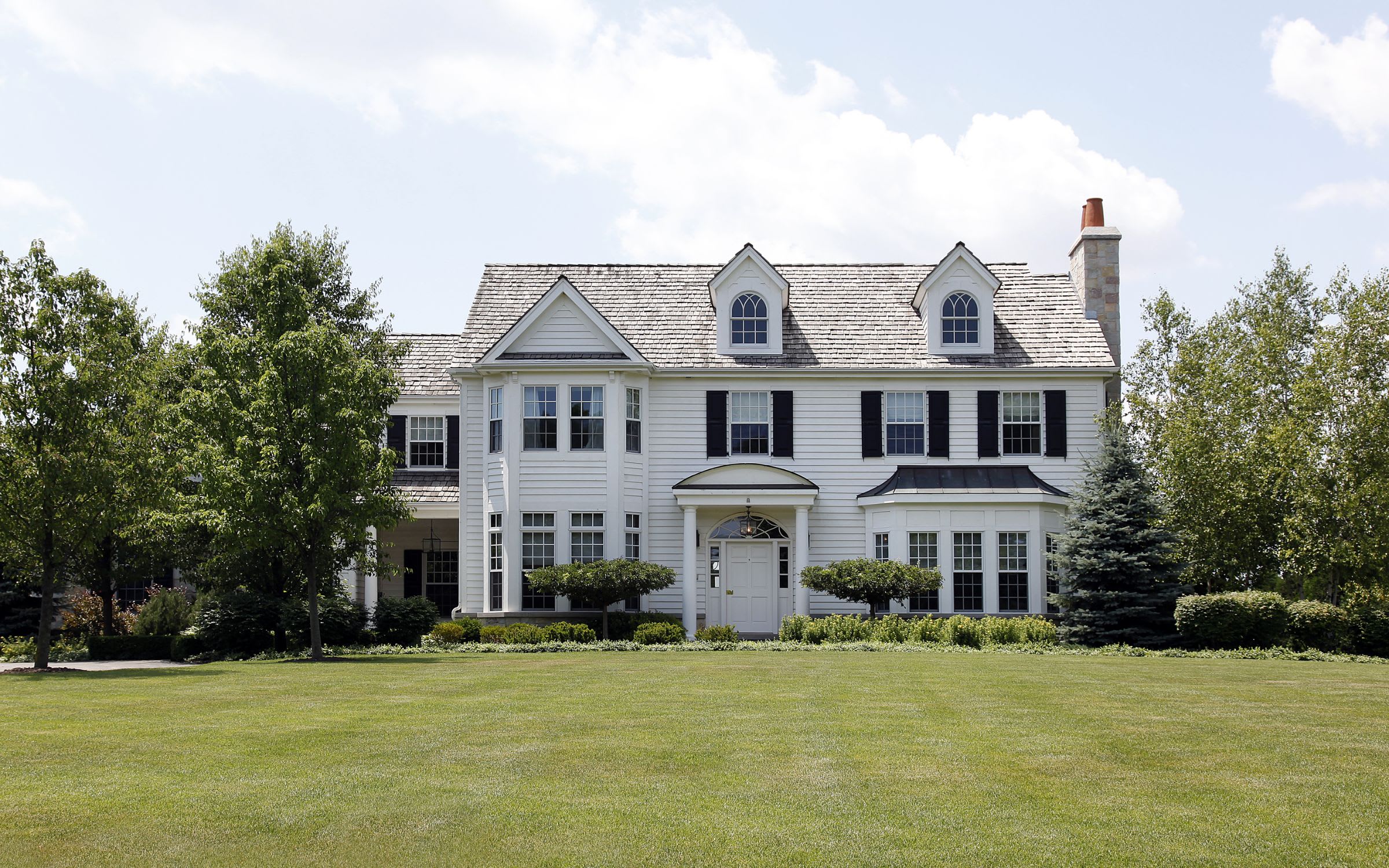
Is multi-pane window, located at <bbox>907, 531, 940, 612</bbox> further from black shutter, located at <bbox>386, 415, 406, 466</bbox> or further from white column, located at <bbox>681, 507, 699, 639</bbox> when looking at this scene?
black shutter, located at <bbox>386, 415, 406, 466</bbox>

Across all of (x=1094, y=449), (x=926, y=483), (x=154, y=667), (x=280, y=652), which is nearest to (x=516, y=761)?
(x=154, y=667)

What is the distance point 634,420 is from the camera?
29.1 m

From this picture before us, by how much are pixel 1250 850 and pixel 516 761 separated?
228 inches

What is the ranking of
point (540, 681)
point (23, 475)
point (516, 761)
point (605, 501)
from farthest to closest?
point (605, 501) < point (23, 475) < point (540, 681) < point (516, 761)

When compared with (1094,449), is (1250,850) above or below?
below

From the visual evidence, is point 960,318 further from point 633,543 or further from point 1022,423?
point 633,543

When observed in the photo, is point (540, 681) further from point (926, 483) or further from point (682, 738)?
point (926, 483)

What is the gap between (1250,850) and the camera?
7977mm

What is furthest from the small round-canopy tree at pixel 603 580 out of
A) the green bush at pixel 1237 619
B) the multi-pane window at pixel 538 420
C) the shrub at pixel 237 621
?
the green bush at pixel 1237 619

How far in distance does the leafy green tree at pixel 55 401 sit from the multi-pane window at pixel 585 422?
32.8 feet

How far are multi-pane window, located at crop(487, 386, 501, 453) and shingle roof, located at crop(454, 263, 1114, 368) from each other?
3.39 ft

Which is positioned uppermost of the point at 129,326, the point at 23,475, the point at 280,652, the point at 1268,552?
the point at 129,326

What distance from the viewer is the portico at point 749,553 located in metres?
28.8

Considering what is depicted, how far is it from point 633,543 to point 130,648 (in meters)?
11.4
